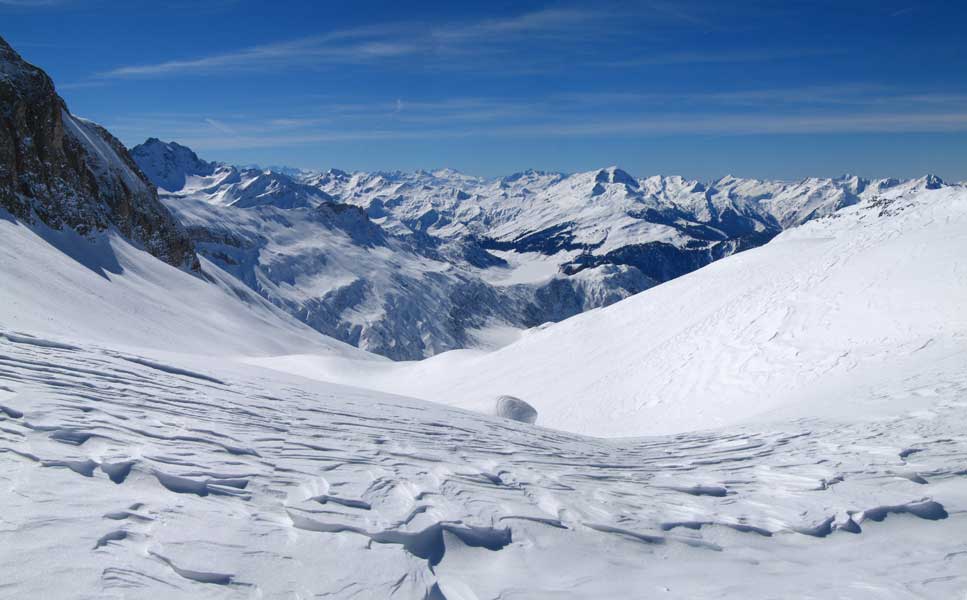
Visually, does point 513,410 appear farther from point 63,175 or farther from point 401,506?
point 63,175

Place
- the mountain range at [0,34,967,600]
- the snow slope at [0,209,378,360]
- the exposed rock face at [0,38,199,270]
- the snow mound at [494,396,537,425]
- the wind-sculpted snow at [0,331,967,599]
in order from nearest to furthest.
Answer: the wind-sculpted snow at [0,331,967,599] < the mountain range at [0,34,967,600] < the snow mound at [494,396,537,425] < the snow slope at [0,209,378,360] < the exposed rock face at [0,38,199,270]

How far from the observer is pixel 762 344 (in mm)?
20141

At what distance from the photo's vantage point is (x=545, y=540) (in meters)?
5.10

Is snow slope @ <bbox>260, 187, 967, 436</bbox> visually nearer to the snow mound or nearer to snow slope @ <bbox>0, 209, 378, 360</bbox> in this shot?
the snow mound

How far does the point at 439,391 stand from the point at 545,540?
77.8 feet

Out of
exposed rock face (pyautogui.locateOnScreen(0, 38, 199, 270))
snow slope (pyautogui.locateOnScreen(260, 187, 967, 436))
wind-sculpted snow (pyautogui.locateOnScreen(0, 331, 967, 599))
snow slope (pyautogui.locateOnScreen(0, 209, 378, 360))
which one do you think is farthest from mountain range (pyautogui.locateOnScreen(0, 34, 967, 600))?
exposed rock face (pyautogui.locateOnScreen(0, 38, 199, 270))

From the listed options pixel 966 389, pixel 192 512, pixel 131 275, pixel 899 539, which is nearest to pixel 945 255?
pixel 966 389

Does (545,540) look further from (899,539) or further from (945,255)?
(945,255)

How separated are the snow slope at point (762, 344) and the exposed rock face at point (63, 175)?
2118cm

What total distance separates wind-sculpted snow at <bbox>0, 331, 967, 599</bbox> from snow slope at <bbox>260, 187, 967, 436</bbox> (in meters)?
4.73

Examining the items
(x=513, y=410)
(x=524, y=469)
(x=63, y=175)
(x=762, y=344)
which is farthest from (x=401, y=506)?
(x=63, y=175)

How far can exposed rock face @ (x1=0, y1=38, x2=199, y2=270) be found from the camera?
1566 inches

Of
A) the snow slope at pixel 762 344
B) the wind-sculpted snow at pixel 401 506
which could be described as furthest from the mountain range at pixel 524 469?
the snow slope at pixel 762 344

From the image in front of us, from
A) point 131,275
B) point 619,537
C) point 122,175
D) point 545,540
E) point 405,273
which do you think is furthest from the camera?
point 405,273
